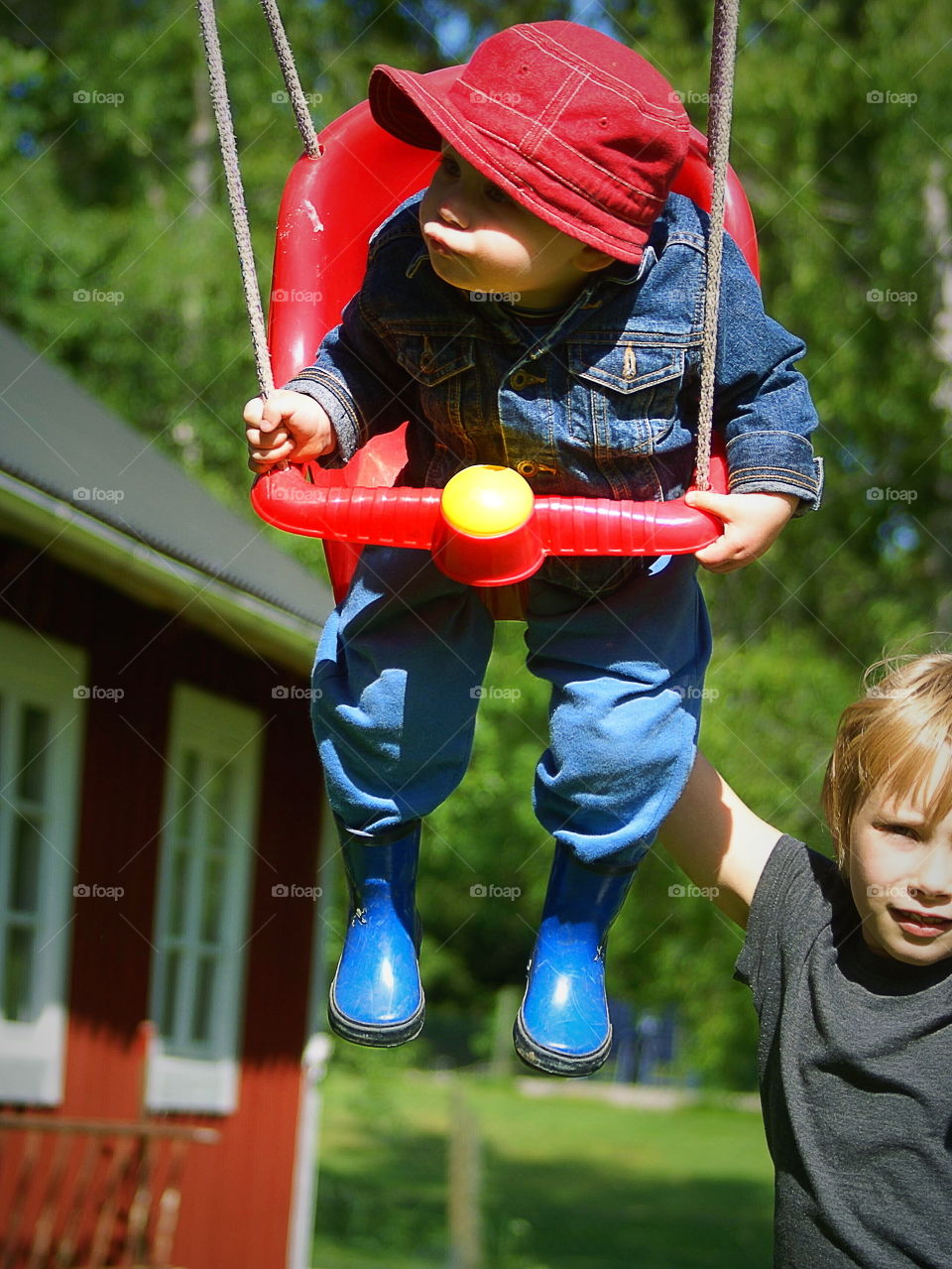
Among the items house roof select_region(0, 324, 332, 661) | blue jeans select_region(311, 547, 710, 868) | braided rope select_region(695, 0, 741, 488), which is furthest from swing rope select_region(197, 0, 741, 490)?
house roof select_region(0, 324, 332, 661)

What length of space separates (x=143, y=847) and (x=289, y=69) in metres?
4.97

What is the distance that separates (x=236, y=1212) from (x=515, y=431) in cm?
654

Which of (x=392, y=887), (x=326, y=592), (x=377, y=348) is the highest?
(x=326, y=592)

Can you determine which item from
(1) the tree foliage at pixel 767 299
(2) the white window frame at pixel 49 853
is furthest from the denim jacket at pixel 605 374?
(1) the tree foliage at pixel 767 299

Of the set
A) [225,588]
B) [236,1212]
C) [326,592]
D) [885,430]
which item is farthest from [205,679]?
[885,430]

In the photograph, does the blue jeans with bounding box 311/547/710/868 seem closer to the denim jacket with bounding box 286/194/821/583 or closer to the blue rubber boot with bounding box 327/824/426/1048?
the blue rubber boot with bounding box 327/824/426/1048

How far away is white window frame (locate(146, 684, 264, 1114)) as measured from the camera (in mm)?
6812

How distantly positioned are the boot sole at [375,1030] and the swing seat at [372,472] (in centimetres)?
53

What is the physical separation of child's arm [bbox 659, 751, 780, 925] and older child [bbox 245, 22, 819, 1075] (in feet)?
0.38

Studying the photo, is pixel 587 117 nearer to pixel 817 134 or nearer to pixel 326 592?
pixel 326 592

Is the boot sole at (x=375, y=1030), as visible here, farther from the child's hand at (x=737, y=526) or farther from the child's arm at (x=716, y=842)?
the child's hand at (x=737, y=526)

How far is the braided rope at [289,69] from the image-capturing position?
6.55 ft

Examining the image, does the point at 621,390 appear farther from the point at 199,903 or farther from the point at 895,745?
the point at 199,903

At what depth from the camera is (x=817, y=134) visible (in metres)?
10.3
